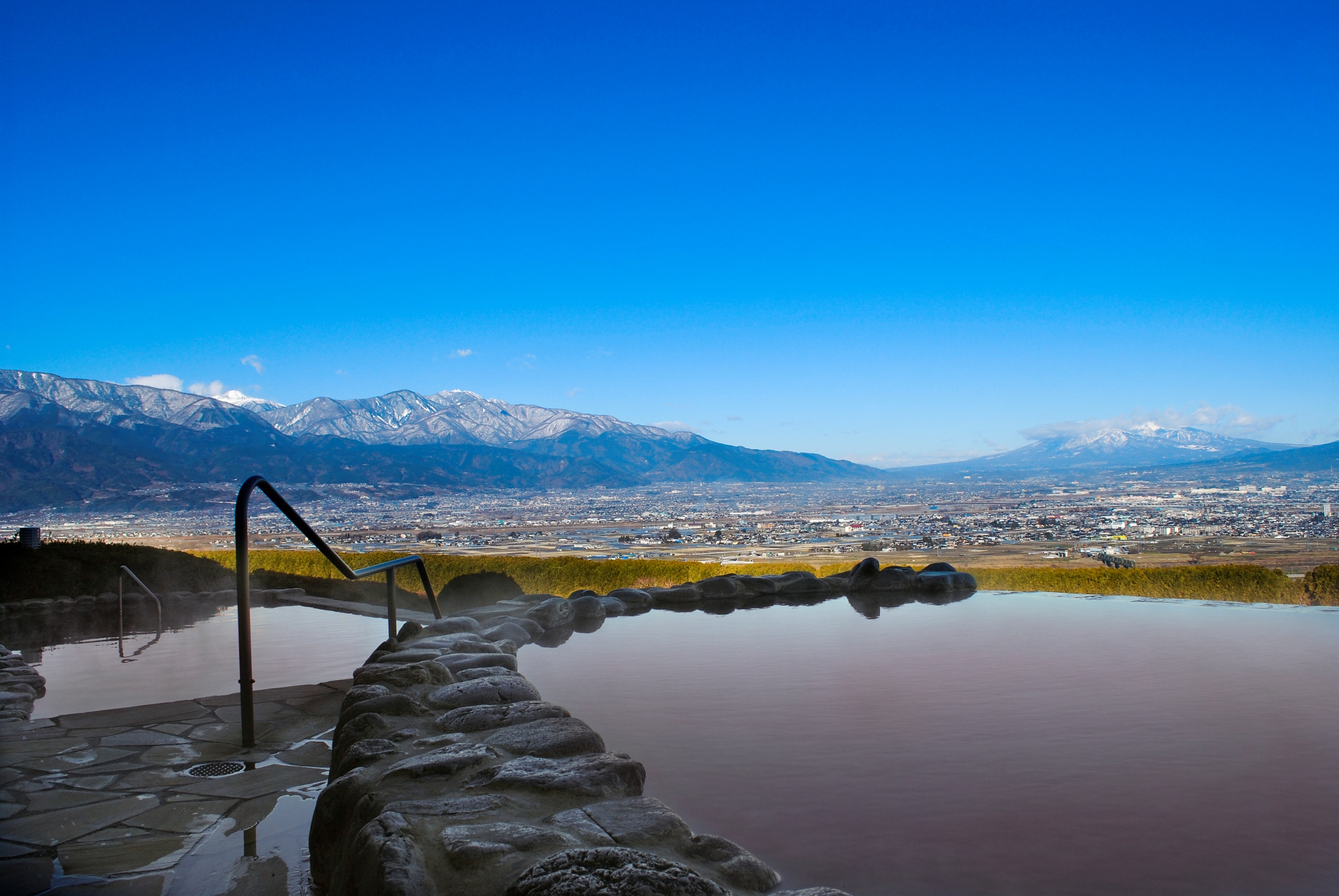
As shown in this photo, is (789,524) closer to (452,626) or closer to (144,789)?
(452,626)

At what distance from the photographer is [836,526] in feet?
102

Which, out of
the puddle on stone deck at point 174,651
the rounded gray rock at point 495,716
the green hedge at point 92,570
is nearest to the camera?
the rounded gray rock at point 495,716

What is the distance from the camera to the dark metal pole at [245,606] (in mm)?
3250

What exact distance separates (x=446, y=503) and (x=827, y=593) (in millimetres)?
47586

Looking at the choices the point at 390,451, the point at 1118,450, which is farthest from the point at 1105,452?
the point at 390,451

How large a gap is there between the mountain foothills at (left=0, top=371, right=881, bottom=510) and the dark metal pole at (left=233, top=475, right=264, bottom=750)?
39624mm

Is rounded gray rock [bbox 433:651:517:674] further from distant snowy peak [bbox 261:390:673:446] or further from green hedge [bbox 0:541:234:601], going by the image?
distant snowy peak [bbox 261:390:673:446]

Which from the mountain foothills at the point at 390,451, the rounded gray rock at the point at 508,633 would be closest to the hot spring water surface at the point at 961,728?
the rounded gray rock at the point at 508,633

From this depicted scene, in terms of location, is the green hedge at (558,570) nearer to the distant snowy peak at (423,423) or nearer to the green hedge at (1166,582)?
the green hedge at (1166,582)

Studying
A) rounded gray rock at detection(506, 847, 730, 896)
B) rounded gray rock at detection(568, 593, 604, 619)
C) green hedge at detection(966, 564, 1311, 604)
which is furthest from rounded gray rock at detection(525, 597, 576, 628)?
green hedge at detection(966, 564, 1311, 604)

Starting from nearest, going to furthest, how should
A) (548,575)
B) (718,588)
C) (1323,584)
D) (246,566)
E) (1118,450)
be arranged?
(246,566) < (1323,584) < (718,588) < (548,575) < (1118,450)

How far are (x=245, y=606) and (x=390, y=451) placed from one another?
82.6m

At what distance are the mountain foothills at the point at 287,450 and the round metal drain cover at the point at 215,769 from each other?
39757 millimetres

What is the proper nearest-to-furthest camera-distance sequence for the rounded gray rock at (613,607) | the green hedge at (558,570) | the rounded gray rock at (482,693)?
the rounded gray rock at (482,693) → the rounded gray rock at (613,607) → the green hedge at (558,570)
